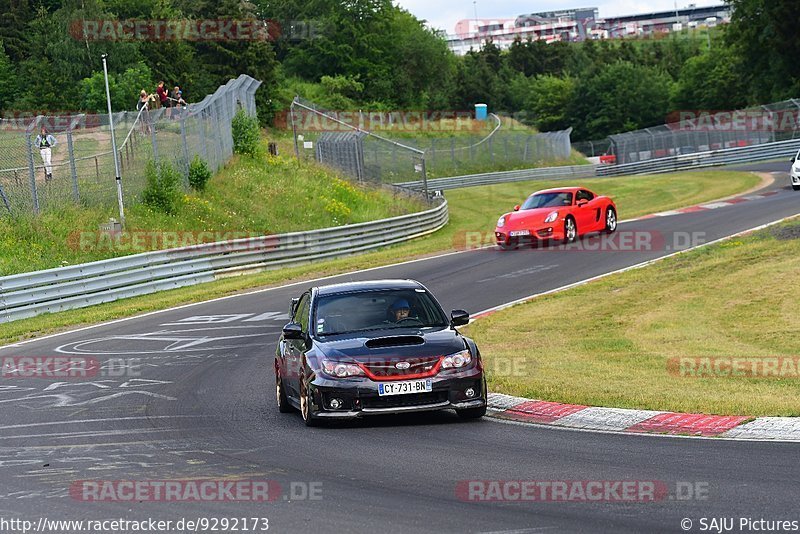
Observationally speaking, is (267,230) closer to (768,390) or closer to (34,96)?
(768,390)

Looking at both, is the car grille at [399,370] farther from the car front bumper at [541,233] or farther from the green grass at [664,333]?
the car front bumper at [541,233]

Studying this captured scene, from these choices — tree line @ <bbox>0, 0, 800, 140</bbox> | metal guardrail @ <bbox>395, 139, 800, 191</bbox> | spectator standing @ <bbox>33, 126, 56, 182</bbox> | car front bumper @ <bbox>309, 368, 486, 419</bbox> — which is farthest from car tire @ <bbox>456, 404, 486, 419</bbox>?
tree line @ <bbox>0, 0, 800, 140</bbox>

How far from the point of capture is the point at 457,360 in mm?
10656

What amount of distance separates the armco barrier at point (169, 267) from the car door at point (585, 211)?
24.4 feet

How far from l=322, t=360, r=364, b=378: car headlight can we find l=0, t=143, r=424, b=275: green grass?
697 inches

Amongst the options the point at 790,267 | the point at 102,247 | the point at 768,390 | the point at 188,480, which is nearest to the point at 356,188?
the point at 102,247

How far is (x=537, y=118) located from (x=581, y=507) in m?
113

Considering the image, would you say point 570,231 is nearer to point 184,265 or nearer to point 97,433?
point 184,265

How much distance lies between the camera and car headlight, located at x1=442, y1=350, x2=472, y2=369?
10.6 metres

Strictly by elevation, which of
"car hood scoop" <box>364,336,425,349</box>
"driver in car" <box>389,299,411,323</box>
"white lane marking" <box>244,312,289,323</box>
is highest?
"driver in car" <box>389,299,411,323</box>

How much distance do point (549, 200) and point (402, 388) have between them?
1940cm

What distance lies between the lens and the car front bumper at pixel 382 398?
10.5m

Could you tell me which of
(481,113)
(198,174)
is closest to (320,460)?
(198,174)

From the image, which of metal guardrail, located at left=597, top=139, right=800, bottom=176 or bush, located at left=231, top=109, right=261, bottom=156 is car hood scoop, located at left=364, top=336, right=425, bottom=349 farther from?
metal guardrail, located at left=597, top=139, right=800, bottom=176
